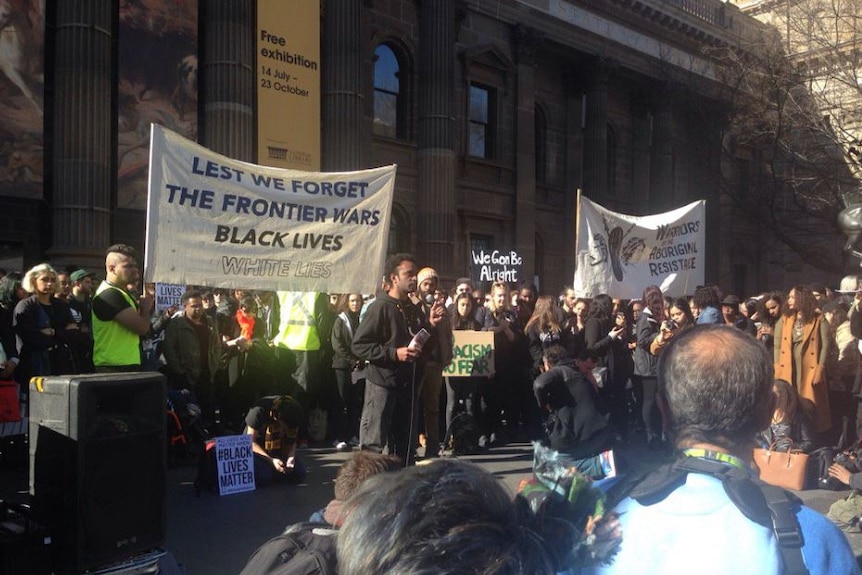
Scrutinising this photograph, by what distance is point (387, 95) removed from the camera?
19969 millimetres

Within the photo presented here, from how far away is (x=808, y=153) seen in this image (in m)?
20.6

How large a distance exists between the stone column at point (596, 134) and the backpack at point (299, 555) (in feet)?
78.1

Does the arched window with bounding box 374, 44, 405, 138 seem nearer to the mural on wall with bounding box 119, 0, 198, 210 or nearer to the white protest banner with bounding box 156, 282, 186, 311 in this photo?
the mural on wall with bounding box 119, 0, 198, 210

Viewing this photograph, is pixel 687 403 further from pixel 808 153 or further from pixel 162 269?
pixel 808 153

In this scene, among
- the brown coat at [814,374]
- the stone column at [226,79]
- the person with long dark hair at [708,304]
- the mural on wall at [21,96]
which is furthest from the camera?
the stone column at [226,79]

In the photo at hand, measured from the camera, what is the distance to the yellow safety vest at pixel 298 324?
9469 mm

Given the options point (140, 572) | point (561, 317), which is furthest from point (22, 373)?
point (561, 317)

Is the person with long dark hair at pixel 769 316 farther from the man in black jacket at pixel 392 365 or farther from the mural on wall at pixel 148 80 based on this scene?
the mural on wall at pixel 148 80

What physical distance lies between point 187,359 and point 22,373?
1.65m

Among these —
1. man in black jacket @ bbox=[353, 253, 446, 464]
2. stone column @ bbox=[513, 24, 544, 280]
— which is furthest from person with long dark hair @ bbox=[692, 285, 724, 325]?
stone column @ bbox=[513, 24, 544, 280]

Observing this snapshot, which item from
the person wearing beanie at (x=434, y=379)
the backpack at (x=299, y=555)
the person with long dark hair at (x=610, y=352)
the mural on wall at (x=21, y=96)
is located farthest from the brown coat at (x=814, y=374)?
the mural on wall at (x=21, y=96)

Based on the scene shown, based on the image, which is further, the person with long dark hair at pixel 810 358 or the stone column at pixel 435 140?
the stone column at pixel 435 140

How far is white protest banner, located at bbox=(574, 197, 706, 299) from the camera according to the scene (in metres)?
10.5

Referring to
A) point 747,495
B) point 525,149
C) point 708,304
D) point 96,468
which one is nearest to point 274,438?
point 96,468
